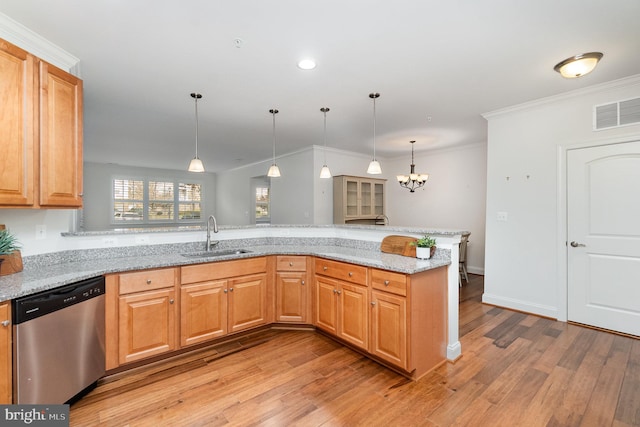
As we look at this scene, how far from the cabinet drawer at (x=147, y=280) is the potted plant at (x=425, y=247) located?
2.14m

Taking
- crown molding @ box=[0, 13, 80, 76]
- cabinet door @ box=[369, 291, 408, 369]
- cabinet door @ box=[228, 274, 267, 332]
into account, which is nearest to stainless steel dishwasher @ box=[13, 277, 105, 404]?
cabinet door @ box=[228, 274, 267, 332]

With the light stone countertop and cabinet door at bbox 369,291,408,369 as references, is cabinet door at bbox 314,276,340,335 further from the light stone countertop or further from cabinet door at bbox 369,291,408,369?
cabinet door at bbox 369,291,408,369

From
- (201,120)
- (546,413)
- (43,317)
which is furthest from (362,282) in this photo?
(201,120)

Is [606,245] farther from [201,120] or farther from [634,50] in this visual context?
[201,120]

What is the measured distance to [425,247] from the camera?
2.51 metres

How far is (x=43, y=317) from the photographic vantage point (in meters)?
1.70

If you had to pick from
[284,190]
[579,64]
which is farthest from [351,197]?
[579,64]

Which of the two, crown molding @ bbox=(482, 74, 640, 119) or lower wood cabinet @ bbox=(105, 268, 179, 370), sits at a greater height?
crown molding @ bbox=(482, 74, 640, 119)

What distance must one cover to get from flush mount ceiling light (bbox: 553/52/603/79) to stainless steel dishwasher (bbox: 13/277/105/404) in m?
4.13

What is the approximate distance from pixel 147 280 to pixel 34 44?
196cm

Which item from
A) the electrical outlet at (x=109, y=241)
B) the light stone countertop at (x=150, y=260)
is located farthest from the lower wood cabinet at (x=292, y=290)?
the electrical outlet at (x=109, y=241)

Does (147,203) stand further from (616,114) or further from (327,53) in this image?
(616,114)

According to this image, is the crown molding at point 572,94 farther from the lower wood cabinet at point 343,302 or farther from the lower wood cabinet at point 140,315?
the lower wood cabinet at point 140,315

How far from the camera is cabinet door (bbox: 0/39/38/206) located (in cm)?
178
